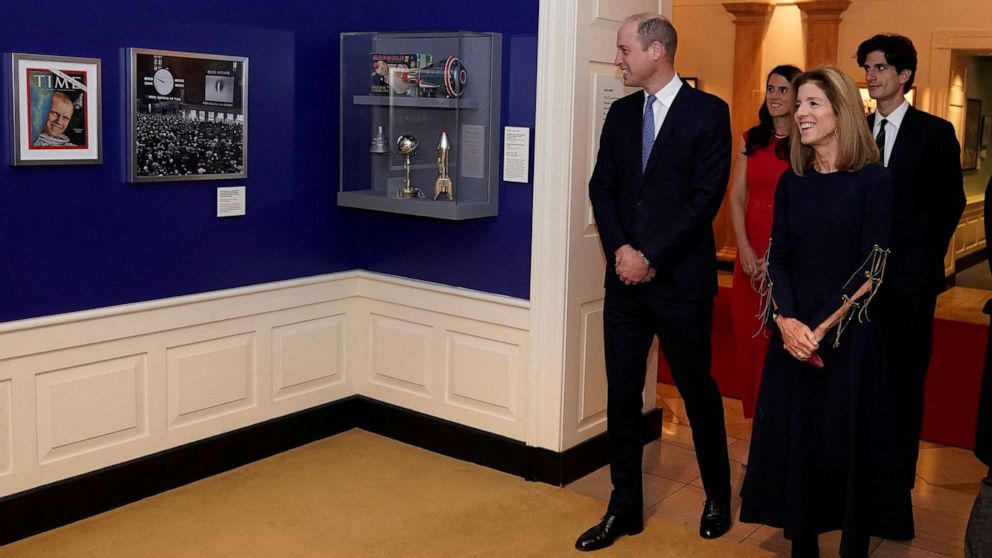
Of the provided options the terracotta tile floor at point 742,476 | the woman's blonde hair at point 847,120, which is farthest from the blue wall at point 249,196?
the woman's blonde hair at point 847,120

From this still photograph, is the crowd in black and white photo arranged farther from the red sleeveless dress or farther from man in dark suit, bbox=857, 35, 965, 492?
man in dark suit, bbox=857, 35, 965, 492

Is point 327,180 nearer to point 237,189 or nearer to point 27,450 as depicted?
point 237,189

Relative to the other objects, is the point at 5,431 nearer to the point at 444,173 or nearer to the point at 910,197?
the point at 444,173

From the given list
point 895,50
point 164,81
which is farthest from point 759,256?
point 164,81

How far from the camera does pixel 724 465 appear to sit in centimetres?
398

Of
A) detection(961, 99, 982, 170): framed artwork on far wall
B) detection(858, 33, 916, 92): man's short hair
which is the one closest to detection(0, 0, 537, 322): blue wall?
detection(858, 33, 916, 92): man's short hair

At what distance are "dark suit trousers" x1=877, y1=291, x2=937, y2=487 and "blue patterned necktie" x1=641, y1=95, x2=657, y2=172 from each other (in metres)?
1.12

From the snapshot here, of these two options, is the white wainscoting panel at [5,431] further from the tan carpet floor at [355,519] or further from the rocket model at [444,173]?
the rocket model at [444,173]

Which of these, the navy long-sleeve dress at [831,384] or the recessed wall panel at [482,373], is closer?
the navy long-sleeve dress at [831,384]

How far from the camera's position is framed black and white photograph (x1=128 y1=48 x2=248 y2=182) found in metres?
4.05

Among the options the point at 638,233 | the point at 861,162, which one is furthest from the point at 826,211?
the point at 638,233

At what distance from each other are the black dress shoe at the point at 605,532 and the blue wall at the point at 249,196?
111cm

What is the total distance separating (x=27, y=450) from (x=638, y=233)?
241 cm

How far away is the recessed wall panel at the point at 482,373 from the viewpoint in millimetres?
4672
